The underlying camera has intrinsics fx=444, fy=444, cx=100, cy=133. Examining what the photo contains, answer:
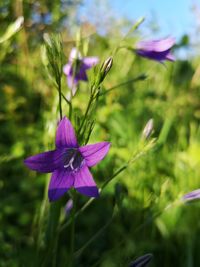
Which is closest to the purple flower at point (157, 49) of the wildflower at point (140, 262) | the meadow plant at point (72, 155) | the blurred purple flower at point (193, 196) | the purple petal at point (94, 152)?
the meadow plant at point (72, 155)

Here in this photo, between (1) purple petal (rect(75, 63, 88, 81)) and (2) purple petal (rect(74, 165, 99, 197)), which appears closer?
(2) purple petal (rect(74, 165, 99, 197))

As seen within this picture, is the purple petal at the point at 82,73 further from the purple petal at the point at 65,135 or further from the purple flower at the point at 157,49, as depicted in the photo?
the purple petal at the point at 65,135

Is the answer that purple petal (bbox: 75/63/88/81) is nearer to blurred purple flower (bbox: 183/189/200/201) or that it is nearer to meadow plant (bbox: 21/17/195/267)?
meadow plant (bbox: 21/17/195/267)

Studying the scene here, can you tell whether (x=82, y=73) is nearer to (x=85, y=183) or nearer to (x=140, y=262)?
(x=85, y=183)

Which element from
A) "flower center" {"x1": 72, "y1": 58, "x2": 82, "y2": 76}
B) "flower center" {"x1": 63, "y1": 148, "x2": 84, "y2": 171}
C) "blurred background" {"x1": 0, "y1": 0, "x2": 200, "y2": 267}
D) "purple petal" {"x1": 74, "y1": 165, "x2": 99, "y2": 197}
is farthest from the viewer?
"blurred background" {"x1": 0, "y1": 0, "x2": 200, "y2": 267}

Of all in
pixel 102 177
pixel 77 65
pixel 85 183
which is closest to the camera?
pixel 85 183

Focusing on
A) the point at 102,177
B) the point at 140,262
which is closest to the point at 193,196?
the point at 140,262

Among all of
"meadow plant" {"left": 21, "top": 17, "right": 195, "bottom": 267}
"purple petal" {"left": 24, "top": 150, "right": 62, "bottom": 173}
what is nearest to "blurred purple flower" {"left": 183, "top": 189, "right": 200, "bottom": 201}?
"meadow plant" {"left": 21, "top": 17, "right": 195, "bottom": 267}
